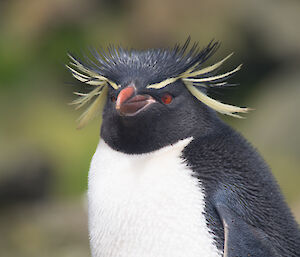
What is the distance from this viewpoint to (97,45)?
7449mm

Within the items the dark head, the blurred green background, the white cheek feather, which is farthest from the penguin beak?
the blurred green background

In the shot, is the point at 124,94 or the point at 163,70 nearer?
the point at 124,94

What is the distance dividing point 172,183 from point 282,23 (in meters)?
5.91

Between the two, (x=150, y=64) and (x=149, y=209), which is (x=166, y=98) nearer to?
(x=150, y=64)

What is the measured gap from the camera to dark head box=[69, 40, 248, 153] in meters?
1.99

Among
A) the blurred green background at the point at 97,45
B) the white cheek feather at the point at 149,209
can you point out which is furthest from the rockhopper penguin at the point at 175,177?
the blurred green background at the point at 97,45

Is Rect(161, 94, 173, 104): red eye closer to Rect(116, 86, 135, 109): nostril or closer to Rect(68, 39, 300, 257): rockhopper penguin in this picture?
Rect(68, 39, 300, 257): rockhopper penguin

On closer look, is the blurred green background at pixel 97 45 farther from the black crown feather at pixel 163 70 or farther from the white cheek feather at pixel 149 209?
the white cheek feather at pixel 149 209

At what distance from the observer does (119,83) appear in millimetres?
2055

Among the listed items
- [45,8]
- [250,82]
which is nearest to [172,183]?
[250,82]

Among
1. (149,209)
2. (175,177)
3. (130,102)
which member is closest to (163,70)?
(130,102)

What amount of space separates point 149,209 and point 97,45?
224 inches

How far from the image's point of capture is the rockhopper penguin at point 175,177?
188 centimetres

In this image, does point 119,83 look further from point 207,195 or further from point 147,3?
point 147,3
